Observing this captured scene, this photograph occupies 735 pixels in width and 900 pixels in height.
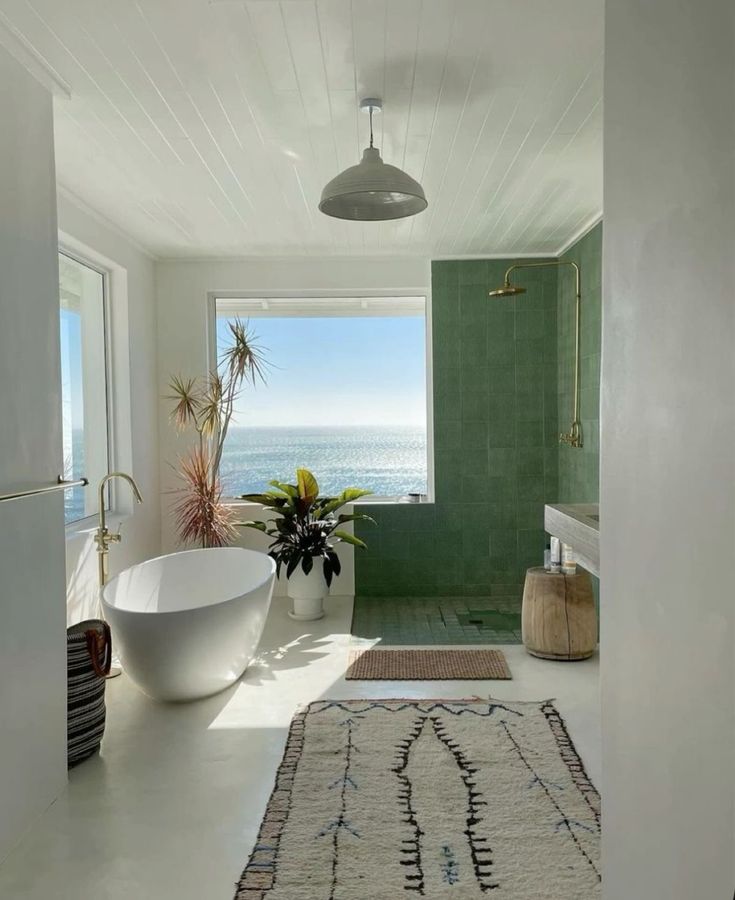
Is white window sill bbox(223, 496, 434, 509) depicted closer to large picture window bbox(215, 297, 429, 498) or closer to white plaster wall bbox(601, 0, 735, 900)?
large picture window bbox(215, 297, 429, 498)

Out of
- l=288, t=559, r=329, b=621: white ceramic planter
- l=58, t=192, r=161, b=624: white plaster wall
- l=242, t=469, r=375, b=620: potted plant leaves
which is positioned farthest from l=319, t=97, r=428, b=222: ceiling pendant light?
l=288, t=559, r=329, b=621: white ceramic planter

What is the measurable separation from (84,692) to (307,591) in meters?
2.21

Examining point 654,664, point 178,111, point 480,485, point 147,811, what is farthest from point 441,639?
point 654,664

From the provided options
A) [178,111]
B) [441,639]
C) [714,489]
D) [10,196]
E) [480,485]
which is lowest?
[441,639]

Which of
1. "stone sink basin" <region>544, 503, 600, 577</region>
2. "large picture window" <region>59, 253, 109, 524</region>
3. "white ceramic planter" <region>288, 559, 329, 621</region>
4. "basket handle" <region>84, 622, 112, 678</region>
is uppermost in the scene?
"large picture window" <region>59, 253, 109, 524</region>

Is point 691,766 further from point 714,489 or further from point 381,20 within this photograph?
point 381,20

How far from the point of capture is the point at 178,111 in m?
2.93

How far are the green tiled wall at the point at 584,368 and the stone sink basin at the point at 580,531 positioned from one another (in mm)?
1841

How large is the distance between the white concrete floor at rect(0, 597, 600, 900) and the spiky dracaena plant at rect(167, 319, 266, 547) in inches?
44.0

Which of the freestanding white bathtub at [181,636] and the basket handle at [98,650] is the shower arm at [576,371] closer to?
the freestanding white bathtub at [181,636]

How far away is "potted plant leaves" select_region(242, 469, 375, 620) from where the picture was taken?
5.05 m

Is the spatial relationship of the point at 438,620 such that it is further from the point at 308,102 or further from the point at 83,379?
the point at 308,102

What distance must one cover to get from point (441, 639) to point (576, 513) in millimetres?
2353

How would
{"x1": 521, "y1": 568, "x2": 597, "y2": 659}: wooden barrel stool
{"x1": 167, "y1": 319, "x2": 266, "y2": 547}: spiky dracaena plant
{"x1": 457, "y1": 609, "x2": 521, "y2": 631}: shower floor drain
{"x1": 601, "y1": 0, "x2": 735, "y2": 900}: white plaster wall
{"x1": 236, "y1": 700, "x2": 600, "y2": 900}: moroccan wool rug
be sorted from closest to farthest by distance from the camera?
1. {"x1": 601, "y1": 0, "x2": 735, "y2": 900}: white plaster wall
2. {"x1": 236, "y1": 700, "x2": 600, "y2": 900}: moroccan wool rug
3. {"x1": 521, "y1": 568, "x2": 597, "y2": 659}: wooden barrel stool
4. {"x1": 457, "y1": 609, "x2": 521, "y2": 631}: shower floor drain
5. {"x1": 167, "y1": 319, "x2": 266, "y2": 547}: spiky dracaena plant
